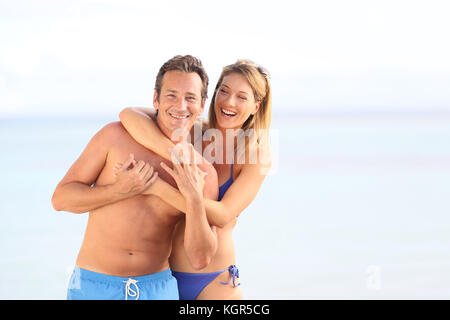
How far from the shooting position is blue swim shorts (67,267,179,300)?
2.54 meters

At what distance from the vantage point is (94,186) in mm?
2549

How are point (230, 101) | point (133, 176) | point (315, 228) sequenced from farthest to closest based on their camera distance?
point (315, 228) → point (230, 101) → point (133, 176)

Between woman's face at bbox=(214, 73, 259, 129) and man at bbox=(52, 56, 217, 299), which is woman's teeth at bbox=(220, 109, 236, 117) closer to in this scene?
woman's face at bbox=(214, 73, 259, 129)

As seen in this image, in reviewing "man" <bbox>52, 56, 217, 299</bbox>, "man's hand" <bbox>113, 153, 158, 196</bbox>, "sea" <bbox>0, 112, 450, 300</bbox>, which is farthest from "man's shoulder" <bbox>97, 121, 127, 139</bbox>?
"sea" <bbox>0, 112, 450, 300</bbox>

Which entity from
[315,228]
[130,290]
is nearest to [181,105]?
[130,290]

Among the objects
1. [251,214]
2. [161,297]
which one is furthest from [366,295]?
[161,297]

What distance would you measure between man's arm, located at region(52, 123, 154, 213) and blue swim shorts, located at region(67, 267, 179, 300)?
0.31m

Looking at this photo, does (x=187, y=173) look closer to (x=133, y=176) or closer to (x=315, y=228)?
(x=133, y=176)

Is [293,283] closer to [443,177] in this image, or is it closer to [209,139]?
[209,139]

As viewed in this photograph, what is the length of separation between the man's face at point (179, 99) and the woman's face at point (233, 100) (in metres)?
0.48

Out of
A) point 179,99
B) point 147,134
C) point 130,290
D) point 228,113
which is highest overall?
point 228,113

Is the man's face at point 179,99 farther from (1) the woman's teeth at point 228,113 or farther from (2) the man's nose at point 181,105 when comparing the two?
(1) the woman's teeth at point 228,113

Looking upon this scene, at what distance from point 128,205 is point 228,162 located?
70 centimetres
